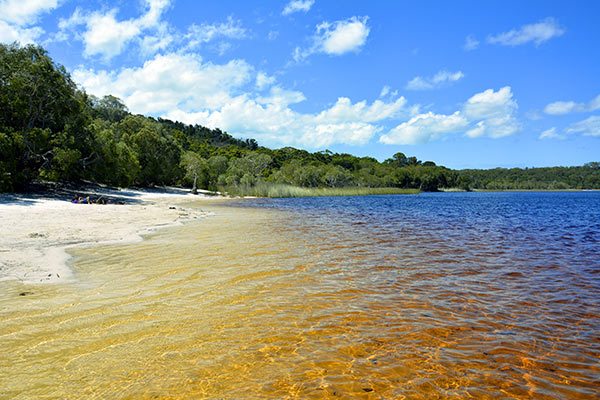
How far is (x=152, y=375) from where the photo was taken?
4.33 metres

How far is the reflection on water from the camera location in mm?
4223

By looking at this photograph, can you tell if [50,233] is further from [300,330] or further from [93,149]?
[93,149]

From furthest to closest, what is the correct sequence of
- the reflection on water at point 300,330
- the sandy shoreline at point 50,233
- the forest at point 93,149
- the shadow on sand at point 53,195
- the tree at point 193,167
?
the tree at point 193,167
the forest at point 93,149
the shadow on sand at point 53,195
the sandy shoreline at point 50,233
the reflection on water at point 300,330

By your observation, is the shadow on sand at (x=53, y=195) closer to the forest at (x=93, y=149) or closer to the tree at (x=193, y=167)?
the forest at (x=93, y=149)

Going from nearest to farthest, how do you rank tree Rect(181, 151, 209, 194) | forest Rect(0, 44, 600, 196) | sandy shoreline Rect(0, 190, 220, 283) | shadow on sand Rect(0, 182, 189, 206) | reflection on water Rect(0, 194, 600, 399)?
reflection on water Rect(0, 194, 600, 399) → sandy shoreline Rect(0, 190, 220, 283) → shadow on sand Rect(0, 182, 189, 206) → forest Rect(0, 44, 600, 196) → tree Rect(181, 151, 209, 194)

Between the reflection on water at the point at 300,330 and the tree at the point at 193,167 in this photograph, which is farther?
the tree at the point at 193,167

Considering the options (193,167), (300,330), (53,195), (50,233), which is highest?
(193,167)

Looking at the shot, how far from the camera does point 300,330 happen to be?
5781mm

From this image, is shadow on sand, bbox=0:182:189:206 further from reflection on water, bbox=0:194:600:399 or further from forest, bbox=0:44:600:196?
reflection on water, bbox=0:194:600:399

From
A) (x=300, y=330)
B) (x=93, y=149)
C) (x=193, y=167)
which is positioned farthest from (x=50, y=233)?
(x=193, y=167)

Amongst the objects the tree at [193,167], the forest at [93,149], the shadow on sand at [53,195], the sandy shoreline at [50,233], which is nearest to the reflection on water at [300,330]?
the sandy shoreline at [50,233]

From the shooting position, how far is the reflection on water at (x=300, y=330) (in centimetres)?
422

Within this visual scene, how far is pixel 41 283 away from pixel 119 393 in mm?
5040

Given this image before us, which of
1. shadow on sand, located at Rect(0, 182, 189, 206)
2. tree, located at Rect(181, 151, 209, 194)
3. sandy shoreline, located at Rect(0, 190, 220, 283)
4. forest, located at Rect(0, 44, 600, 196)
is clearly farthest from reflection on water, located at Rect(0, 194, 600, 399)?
tree, located at Rect(181, 151, 209, 194)
